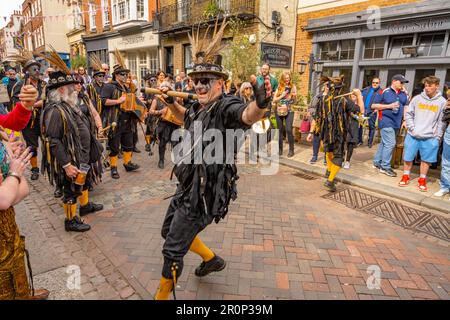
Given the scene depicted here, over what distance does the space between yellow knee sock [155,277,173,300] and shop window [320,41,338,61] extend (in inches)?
423

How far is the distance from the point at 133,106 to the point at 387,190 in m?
5.21

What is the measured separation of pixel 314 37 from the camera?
452 inches

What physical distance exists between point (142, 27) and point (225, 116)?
65.3 feet

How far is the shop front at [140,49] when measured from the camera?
19.5 metres

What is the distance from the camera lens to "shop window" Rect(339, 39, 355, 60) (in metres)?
10.6

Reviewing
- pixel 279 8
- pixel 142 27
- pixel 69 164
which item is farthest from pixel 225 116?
pixel 142 27

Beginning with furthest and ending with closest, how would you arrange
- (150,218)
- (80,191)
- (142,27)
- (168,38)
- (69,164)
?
(142,27) < (168,38) < (150,218) < (80,191) < (69,164)

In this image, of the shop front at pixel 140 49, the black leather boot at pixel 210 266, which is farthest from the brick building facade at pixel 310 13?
the black leather boot at pixel 210 266

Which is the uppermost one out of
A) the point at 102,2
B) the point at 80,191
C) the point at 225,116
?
the point at 102,2

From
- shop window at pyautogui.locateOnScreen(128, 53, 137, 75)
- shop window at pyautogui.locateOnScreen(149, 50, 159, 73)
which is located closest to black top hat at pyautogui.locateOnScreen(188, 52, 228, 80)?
shop window at pyautogui.locateOnScreen(149, 50, 159, 73)

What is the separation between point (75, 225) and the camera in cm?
393

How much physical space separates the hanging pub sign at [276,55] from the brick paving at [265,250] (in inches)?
318
